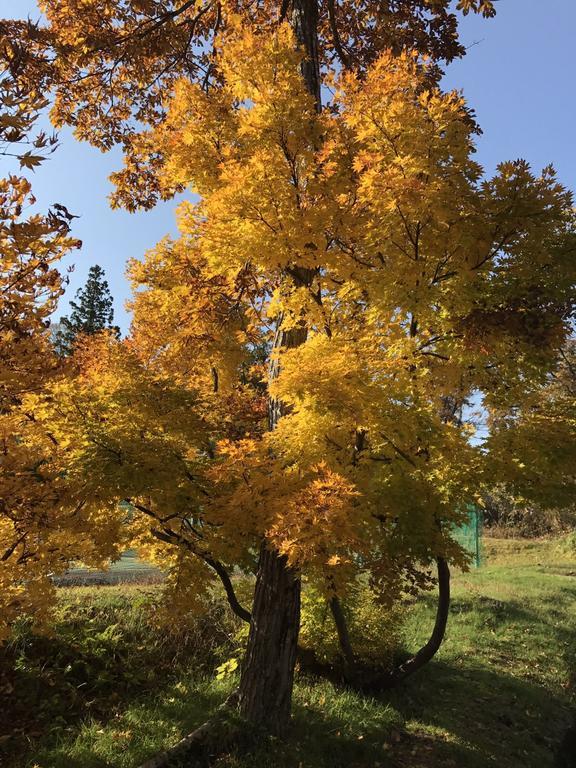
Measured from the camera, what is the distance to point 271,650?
5219 millimetres

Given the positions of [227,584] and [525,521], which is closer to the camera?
[227,584]

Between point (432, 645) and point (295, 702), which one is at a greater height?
point (432, 645)

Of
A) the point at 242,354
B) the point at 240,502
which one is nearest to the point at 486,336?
the point at 240,502

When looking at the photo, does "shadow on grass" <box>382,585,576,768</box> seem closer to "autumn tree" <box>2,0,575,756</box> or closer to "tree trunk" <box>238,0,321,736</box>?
"tree trunk" <box>238,0,321,736</box>

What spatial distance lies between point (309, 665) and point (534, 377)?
5.08 metres

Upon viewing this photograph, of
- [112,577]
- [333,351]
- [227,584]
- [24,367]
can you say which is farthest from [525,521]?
[24,367]

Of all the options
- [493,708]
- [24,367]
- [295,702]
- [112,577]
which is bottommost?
[493,708]

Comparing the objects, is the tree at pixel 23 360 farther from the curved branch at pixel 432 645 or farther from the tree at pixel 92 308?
the tree at pixel 92 308

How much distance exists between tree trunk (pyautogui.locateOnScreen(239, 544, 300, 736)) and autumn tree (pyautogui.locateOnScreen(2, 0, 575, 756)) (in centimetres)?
2

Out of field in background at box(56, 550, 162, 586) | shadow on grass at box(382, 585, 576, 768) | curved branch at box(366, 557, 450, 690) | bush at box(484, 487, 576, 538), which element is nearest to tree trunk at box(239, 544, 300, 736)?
shadow on grass at box(382, 585, 576, 768)

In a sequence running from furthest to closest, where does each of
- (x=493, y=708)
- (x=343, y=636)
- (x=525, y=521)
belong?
1. (x=525, y=521)
2. (x=493, y=708)
3. (x=343, y=636)

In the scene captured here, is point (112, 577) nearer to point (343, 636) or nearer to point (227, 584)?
point (227, 584)

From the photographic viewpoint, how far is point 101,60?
8109 mm

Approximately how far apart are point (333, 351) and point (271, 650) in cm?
331
